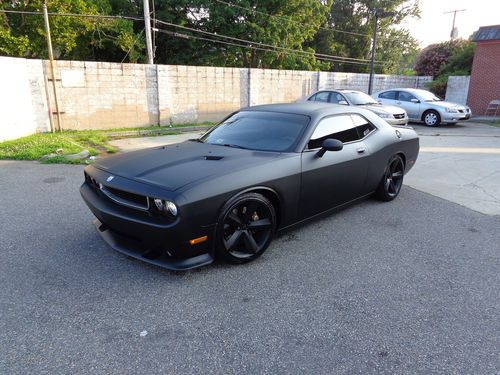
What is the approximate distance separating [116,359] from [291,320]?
1.18m

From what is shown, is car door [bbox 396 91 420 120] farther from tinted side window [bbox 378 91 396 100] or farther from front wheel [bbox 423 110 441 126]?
front wheel [bbox 423 110 441 126]

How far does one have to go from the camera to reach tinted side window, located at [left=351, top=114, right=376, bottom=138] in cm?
464

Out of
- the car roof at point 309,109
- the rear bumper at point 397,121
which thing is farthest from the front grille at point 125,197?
the rear bumper at point 397,121

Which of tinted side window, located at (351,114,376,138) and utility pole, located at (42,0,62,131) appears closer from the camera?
tinted side window, located at (351,114,376,138)

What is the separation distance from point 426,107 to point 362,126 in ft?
36.9

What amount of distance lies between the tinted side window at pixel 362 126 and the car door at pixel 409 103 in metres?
11.1

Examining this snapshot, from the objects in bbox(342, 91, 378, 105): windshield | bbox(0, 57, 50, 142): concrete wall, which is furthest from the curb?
bbox(342, 91, 378, 105): windshield

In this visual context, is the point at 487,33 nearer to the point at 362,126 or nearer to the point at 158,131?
the point at 158,131

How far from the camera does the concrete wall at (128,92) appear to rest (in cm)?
1016

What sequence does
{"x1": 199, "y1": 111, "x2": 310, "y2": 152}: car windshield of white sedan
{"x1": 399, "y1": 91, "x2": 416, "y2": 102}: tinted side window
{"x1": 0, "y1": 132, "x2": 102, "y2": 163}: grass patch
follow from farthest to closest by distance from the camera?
{"x1": 399, "y1": 91, "x2": 416, "y2": 102}: tinted side window, {"x1": 0, "y1": 132, "x2": 102, "y2": 163}: grass patch, {"x1": 199, "y1": 111, "x2": 310, "y2": 152}: car windshield of white sedan

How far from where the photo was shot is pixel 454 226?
14.5ft

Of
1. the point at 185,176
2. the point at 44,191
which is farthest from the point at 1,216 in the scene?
the point at 185,176

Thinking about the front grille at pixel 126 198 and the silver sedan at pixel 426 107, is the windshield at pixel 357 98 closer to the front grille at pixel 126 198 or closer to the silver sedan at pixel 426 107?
the silver sedan at pixel 426 107

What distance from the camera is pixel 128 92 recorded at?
42.0ft
